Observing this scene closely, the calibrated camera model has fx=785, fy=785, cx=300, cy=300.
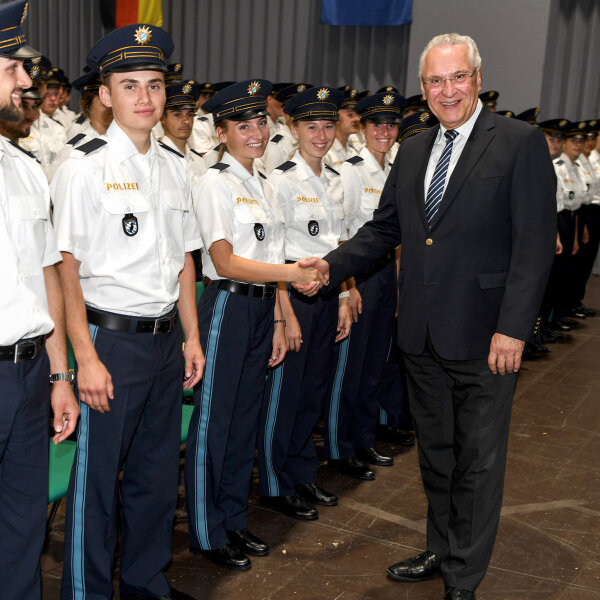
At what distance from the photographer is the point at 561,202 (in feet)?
21.3

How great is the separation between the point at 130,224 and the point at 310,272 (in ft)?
2.61

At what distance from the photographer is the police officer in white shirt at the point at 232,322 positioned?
2.65 m

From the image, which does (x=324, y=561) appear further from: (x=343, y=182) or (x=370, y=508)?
(x=343, y=182)

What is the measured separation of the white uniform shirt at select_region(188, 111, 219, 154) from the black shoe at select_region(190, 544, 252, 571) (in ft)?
14.7

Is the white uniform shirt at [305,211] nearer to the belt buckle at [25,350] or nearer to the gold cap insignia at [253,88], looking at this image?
the gold cap insignia at [253,88]

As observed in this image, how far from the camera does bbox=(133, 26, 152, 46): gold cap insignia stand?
2.15 meters

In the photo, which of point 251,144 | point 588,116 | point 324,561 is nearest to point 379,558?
point 324,561

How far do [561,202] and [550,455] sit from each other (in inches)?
122

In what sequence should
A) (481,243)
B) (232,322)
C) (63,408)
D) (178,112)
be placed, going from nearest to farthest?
(63,408) → (481,243) → (232,322) → (178,112)

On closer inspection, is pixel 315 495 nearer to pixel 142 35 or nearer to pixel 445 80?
pixel 445 80

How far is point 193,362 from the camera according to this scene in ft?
8.18

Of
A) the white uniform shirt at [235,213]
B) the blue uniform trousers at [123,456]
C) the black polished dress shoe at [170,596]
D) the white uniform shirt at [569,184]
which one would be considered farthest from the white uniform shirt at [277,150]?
the black polished dress shoe at [170,596]

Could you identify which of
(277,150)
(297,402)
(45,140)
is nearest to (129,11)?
(45,140)

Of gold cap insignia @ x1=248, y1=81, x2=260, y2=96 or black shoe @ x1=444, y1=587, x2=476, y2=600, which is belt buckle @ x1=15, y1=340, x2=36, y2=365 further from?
black shoe @ x1=444, y1=587, x2=476, y2=600
